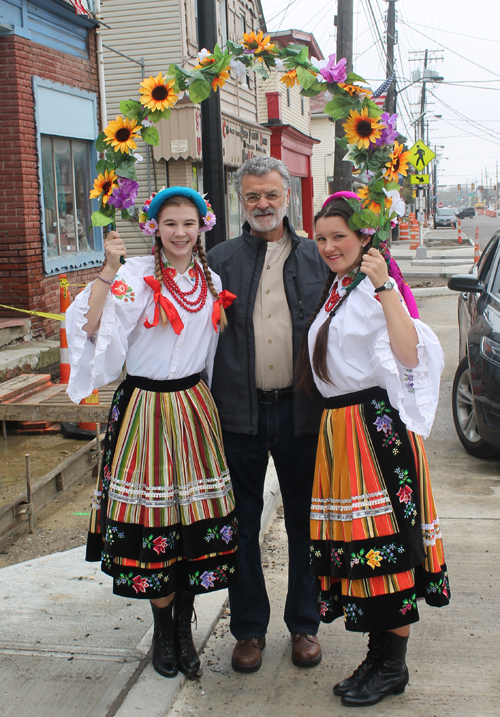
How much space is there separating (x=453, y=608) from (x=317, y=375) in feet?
4.93

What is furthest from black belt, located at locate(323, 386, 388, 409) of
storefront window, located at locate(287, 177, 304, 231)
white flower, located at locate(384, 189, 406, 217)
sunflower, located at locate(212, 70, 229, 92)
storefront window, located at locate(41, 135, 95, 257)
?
storefront window, located at locate(287, 177, 304, 231)

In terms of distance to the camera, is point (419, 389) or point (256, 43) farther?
point (256, 43)

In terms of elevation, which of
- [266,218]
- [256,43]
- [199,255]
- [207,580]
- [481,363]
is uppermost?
[256,43]

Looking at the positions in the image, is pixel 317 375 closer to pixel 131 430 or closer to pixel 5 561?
pixel 131 430

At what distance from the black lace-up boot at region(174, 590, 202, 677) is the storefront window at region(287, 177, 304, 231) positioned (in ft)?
75.5

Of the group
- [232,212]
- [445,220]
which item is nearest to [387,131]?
[232,212]

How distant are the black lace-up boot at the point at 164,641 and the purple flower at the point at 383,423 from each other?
1141 millimetres

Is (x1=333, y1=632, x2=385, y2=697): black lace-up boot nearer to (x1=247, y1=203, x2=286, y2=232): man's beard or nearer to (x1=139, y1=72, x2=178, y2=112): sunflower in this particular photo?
(x1=247, y1=203, x2=286, y2=232): man's beard

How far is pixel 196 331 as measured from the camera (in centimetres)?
288

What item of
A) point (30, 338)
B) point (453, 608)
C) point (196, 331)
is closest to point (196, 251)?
point (196, 331)

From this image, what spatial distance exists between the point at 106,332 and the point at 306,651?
156 cm

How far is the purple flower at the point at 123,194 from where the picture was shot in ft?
9.52

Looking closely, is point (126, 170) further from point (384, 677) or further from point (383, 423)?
point (384, 677)

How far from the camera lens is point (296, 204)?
2678 cm
